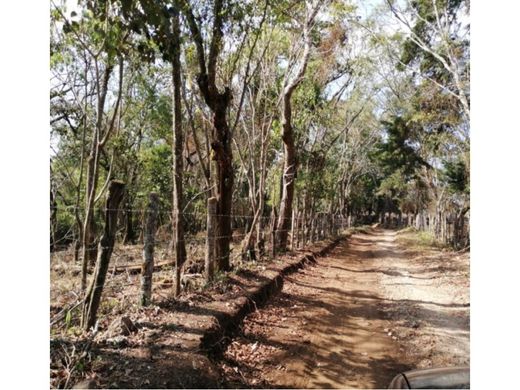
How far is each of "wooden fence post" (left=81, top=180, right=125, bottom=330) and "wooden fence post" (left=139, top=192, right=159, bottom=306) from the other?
0.59 metres

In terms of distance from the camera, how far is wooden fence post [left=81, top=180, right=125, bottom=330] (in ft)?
15.9

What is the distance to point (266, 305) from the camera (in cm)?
756

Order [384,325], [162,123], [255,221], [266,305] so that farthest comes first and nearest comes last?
[162,123]
[255,221]
[266,305]
[384,325]

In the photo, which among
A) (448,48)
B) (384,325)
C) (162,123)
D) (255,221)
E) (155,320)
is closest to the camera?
(155,320)

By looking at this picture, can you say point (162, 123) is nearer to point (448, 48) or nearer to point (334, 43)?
point (334, 43)

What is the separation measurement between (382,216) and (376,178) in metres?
11.6

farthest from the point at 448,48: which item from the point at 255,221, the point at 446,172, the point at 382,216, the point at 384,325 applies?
the point at 382,216

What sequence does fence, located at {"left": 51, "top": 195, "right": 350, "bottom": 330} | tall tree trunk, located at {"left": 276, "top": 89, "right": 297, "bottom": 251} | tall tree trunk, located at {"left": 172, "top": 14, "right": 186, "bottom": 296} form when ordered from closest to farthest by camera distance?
tall tree trunk, located at {"left": 172, "top": 14, "right": 186, "bottom": 296} → fence, located at {"left": 51, "top": 195, "right": 350, "bottom": 330} → tall tree trunk, located at {"left": 276, "top": 89, "right": 297, "bottom": 251}

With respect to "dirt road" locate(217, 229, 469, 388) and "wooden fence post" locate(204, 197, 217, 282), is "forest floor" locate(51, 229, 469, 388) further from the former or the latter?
"wooden fence post" locate(204, 197, 217, 282)

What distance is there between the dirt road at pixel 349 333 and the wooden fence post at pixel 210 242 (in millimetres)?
1066

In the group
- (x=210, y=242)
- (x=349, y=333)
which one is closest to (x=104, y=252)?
(x=210, y=242)

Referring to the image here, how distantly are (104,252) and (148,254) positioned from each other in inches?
27.9

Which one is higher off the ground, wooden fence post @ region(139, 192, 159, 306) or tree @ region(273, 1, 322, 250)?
tree @ region(273, 1, 322, 250)

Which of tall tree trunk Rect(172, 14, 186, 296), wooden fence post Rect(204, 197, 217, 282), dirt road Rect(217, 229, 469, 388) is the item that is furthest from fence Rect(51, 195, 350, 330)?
dirt road Rect(217, 229, 469, 388)
